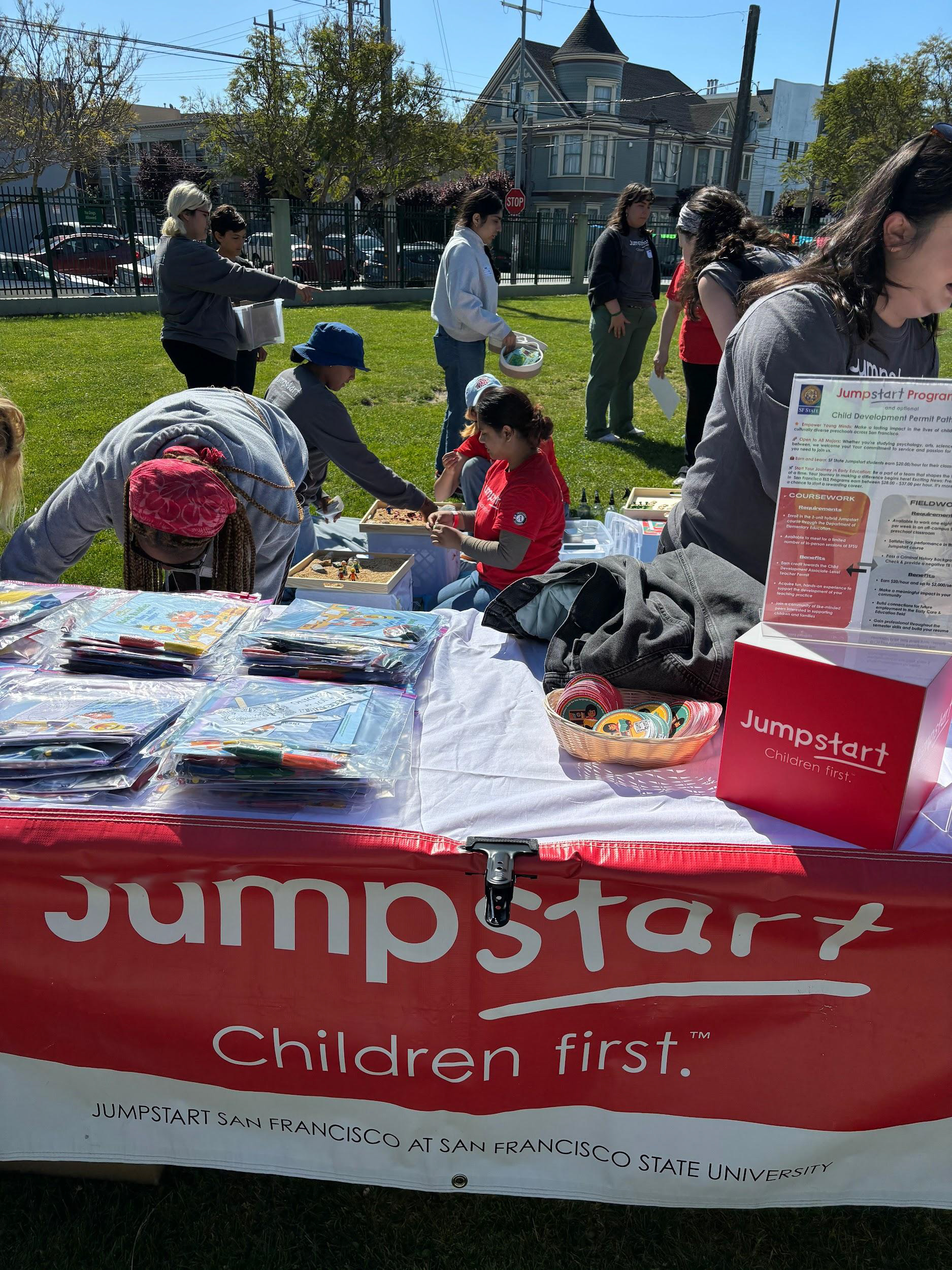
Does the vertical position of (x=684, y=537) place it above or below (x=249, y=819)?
above

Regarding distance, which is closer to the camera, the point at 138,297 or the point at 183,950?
the point at 183,950

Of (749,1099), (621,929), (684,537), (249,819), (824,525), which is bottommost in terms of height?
(749,1099)

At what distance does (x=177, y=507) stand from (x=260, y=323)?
3.69 m

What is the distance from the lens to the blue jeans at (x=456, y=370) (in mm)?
5684

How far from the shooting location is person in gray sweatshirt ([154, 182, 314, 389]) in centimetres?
505

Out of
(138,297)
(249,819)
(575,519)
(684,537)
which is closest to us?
(249,819)

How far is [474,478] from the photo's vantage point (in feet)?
13.9

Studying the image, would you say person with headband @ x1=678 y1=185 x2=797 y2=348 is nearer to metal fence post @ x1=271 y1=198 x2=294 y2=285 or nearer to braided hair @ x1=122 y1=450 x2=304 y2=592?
braided hair @ x1=122 y1=450 x2=304 y2=592

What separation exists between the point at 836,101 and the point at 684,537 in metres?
31.3

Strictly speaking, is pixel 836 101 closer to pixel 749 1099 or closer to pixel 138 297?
pixel 138 297

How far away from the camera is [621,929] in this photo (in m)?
Result: 1.36

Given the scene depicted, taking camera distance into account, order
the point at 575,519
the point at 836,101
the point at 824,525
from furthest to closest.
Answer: the point at 836,101 < the point at 575,519 < the point at 824,525

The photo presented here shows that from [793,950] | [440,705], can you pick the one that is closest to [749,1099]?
[793,950]

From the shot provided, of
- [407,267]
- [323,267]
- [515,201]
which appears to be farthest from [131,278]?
[515,201]
